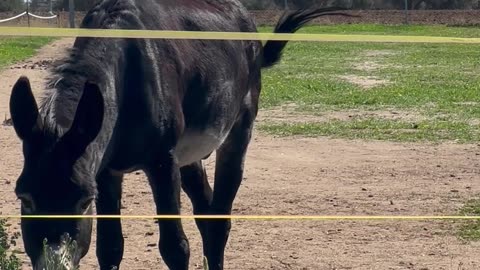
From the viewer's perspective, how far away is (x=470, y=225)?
7.50m

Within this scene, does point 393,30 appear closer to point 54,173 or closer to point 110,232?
point 110,232

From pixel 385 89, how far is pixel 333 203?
9.25 meters

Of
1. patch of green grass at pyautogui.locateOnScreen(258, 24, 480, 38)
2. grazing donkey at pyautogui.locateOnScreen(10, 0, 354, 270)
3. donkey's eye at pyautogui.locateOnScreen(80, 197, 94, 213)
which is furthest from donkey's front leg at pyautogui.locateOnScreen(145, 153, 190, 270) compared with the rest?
patch of green grass at pyautogui.locateOnScreen(258, 24, 480, 38)

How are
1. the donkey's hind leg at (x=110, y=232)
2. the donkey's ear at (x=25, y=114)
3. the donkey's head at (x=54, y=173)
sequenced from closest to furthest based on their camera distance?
the donkey's head at (x=54, y=173) → the donkey's ear at (x=25, y=114) → the donkey's hind leg at (x=110, y=232)

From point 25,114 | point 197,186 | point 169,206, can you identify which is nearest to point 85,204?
point 25,114

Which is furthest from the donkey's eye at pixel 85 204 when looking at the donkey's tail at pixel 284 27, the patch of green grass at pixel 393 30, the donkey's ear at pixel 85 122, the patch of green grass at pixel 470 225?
the patch of green grass at pixel 393 30

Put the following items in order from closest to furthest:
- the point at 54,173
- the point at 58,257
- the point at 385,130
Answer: the point at 58,257
the point at 54,173
the point at 385,130

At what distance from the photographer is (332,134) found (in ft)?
39.4

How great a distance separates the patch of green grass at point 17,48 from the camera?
23494 millimetres

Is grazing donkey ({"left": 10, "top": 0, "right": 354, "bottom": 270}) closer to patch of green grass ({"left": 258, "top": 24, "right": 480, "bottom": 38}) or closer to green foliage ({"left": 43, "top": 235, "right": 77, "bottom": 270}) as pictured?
green foliage ({"left": 43, "top": 235, "right": 77, "bottom": 270})

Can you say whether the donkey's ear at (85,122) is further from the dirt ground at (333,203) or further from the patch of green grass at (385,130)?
the patch of green grass at (385,130)

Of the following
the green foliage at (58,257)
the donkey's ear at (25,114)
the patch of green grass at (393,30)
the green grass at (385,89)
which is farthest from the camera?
the patch of green grass at (393,30)

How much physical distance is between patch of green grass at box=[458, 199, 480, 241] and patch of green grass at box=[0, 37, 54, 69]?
1482cm

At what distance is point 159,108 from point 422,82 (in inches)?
552
